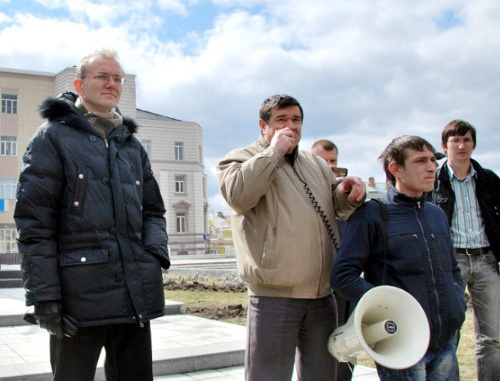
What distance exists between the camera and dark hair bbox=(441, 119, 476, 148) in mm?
4512

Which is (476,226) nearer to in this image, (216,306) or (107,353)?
(107,353)

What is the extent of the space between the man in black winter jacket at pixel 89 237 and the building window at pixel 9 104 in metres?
42.7

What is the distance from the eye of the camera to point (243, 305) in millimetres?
9922

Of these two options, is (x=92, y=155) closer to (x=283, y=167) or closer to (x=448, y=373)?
(x=283, y=167)

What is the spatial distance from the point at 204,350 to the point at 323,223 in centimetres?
301

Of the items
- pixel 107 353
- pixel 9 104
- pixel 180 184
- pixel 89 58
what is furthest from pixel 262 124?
pixel 180 184

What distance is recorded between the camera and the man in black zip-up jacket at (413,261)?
2924mm

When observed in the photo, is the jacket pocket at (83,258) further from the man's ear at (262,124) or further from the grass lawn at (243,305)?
the grass lawn at (243,305)

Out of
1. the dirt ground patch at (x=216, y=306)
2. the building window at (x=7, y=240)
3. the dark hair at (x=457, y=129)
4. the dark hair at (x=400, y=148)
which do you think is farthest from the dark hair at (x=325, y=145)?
the building window at (x=7, y=240)

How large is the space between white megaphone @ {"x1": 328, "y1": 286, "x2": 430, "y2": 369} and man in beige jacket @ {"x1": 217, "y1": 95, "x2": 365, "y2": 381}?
0.25 m

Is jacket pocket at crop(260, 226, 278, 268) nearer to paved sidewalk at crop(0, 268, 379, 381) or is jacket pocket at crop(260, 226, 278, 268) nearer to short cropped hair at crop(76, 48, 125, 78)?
short cropped hair at crop(76, 48, 125, 78)

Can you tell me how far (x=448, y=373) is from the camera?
2977 millimetres

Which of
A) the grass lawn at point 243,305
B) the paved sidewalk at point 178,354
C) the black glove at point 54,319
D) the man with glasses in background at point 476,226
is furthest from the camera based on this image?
the grass lawn at point 243,305

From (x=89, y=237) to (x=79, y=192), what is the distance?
0.23m
